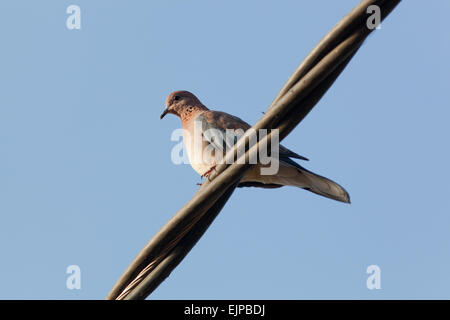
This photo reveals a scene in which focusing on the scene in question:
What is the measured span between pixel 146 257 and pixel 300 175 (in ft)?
9.18

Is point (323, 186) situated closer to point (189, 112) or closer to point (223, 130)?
point (223, 130)

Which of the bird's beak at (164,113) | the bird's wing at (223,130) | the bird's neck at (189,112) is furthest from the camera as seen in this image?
the bird's beak at (164,113)

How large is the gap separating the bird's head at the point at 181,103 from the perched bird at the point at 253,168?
12 centimetres

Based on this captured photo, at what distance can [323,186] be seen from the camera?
4.65 meters

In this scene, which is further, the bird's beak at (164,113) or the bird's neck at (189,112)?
the bird's beak at (164,113)

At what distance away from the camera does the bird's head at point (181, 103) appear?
6.17 m

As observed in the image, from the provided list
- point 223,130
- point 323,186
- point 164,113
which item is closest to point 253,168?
point 323,186

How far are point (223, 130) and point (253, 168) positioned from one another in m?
1.12

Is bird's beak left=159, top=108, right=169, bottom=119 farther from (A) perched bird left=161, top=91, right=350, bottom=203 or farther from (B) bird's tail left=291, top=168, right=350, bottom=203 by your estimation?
(B) bird's tail left=291, top=168, right=350, bottom=203

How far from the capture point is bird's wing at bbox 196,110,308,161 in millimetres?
5109

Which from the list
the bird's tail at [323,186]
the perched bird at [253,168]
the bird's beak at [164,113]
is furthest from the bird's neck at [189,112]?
the bird's tail at [323,186]

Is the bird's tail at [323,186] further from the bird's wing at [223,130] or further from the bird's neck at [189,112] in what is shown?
the bird's neck at [189,112]
